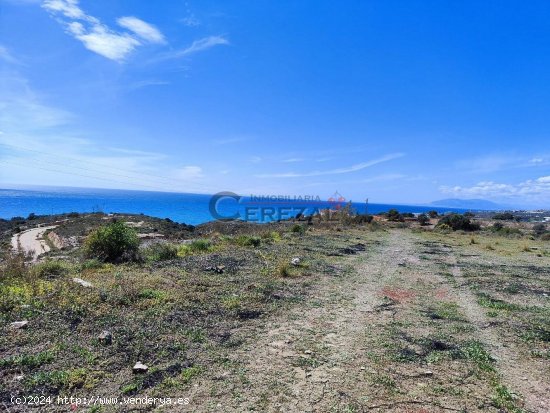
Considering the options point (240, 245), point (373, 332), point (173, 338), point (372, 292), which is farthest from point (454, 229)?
point (173, 338)

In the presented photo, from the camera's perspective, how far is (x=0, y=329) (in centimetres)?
496

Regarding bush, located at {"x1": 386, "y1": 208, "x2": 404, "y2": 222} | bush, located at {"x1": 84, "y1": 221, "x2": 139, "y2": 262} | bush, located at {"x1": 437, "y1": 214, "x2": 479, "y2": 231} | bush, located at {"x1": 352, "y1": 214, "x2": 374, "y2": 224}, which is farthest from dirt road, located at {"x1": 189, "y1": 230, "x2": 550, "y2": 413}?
bush, located at {"x1": 386, "y1": 208, "x2": 404, "y2": 222}

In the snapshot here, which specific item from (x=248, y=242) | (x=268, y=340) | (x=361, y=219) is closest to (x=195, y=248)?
(x=248, y=242)

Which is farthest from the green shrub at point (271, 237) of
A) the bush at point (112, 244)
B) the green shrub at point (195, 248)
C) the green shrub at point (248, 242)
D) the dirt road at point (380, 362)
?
the dirt road at point (380, 362)

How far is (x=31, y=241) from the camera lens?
2595 centimetres

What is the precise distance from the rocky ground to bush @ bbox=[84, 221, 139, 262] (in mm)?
1214

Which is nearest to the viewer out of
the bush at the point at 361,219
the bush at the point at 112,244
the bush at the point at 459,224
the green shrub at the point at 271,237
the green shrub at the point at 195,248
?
the bush at the point at 112,244

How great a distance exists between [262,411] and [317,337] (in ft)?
7.77

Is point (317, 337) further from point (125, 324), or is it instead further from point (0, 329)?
point (0, 329)

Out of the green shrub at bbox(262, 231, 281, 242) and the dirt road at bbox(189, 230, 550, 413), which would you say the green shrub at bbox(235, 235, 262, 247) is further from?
the dirt road at bbox(189, 230, 550, 413)

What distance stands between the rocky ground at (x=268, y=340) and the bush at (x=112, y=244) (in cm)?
121

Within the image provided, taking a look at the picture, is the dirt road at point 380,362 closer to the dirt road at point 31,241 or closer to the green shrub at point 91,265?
the green shrub at point 91,265

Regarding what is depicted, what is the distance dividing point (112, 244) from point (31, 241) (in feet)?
65.0

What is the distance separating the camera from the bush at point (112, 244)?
37.1 feet
